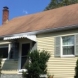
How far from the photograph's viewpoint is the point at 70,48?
15.9 metres

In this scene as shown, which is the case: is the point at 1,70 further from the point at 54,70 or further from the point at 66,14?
the point at 66,14

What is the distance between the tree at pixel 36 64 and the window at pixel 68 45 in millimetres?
1185

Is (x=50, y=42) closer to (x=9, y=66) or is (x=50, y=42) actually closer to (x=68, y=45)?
(x=68, y=45)

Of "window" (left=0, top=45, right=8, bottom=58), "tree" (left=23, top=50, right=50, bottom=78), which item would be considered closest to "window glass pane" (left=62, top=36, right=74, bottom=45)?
"tree" (left=23, top=50, right=50, bottom=78)

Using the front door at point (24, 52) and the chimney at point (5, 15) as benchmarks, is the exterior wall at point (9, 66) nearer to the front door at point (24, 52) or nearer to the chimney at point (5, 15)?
the front door at point (24, 52)

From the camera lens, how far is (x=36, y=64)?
16.0 m

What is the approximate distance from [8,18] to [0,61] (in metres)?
7.90

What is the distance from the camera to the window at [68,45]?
51.9 feet

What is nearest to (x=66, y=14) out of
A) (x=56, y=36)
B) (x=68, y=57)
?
(x=56, y=36)

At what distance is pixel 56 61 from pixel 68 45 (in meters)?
1.32

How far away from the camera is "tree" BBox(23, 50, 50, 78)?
15.8 meters

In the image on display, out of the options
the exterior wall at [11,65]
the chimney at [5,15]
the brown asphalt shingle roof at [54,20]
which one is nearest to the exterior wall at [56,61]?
the brown asphalt shingle roof at [54,20]

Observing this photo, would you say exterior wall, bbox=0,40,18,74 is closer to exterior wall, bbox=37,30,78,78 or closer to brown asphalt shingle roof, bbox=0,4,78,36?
brown asphalt shingle roof, bbox=0,4,78,36

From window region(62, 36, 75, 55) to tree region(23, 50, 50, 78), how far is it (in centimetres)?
119
